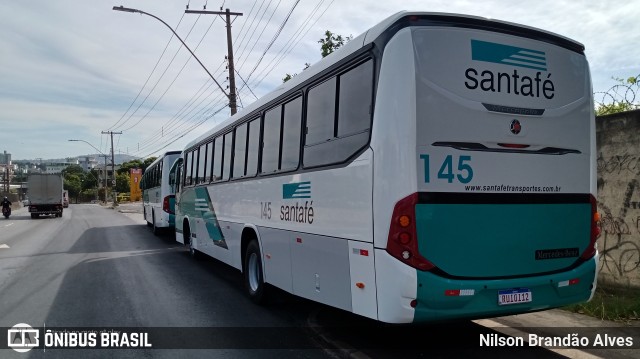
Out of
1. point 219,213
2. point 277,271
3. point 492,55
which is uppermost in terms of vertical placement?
point 492,55

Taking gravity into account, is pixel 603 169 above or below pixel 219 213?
above

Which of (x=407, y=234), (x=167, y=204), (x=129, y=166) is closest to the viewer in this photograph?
(x=407, y=234)

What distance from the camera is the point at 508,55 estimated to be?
4582 mm

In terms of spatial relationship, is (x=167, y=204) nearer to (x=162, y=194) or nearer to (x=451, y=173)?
(x=162, y=194)

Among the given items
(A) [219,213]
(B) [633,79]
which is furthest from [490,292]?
(A) [219,213]

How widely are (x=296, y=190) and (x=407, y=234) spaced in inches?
84.0

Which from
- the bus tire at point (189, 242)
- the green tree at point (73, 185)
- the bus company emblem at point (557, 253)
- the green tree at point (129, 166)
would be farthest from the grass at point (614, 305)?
the green tree at point (73, 185)

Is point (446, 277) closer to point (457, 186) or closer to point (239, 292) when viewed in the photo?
point (457, 186)

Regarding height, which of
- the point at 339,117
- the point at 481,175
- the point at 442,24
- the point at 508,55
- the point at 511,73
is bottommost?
the point at 481,175

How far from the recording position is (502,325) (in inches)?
227

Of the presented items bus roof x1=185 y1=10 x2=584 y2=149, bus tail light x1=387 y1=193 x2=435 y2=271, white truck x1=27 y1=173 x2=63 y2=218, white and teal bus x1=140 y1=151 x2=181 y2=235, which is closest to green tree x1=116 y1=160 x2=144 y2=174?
white truck x1=27 y1=173 x2=63 y2=218

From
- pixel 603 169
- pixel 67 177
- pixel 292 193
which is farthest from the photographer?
pixel 67 177

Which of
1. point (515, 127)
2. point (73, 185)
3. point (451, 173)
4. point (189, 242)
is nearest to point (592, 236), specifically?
point (515, 127)

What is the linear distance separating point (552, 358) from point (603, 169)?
352 centimetres
